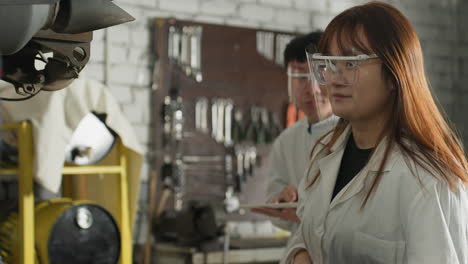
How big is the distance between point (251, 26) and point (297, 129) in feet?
7.55

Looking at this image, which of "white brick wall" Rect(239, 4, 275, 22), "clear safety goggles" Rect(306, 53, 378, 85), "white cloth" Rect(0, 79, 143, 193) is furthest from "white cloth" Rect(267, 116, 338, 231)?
"white brick wall" Rect(239, 4, 275, 22)

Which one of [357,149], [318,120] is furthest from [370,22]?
[318,120]

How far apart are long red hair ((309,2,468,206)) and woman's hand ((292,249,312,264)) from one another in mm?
348

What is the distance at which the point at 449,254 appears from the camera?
177 centimetres

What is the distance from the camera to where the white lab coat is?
5.82ft

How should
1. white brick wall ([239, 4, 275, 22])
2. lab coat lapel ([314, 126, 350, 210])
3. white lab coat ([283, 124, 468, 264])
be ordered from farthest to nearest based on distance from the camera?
white brick wall ([239, 4, 275, 22]) → lab coat lapel ([314, 126, 350, 210]) → white lab coat ([283, 124, 468, 264])

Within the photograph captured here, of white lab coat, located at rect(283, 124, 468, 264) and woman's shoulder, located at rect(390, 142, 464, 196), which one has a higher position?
woman's shoulder, located at rect(390, 142, 464, 196)

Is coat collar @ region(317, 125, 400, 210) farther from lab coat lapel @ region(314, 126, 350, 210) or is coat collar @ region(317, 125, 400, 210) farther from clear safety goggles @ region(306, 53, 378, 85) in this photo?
clear safety goggles @ region(306, 53, 378, 85)

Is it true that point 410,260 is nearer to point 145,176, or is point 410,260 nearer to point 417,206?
point 417,206

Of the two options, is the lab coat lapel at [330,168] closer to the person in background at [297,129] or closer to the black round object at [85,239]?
the person in background at [297,129]

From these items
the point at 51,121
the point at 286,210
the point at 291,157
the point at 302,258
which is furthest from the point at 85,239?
the point at 302,258

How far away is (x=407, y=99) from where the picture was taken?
74.2 inches

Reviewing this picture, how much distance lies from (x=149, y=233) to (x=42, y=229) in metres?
1.32

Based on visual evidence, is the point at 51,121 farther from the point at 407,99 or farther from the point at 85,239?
the point at 407,99
